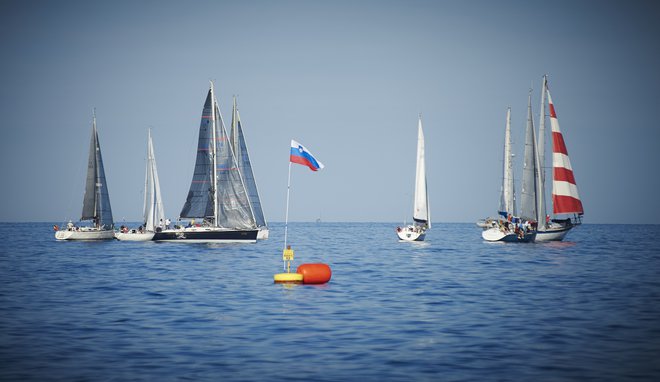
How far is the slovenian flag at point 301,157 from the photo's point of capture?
43906mm

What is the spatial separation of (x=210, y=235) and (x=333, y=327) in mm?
54519

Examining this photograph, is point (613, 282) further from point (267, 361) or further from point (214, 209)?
point (214, 209)

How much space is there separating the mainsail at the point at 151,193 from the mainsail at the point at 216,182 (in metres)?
9.91

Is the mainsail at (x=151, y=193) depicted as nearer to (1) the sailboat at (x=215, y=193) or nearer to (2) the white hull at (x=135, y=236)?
(2) the white hull at (x=135, y=236)

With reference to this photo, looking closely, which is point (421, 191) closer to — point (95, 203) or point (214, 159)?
point (214, 159)

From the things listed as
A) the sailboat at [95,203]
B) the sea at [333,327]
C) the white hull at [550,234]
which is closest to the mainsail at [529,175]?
the white hull at [550,234]

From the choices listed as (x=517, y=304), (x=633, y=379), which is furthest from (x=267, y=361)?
(x=517, y=304)

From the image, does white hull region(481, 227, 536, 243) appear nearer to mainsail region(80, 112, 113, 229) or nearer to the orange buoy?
the orange buoy

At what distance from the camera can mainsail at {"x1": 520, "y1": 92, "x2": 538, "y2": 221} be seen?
8206 centimetres

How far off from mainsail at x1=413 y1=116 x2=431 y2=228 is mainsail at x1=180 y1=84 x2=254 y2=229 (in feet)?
83.3

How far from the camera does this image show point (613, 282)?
133 ft

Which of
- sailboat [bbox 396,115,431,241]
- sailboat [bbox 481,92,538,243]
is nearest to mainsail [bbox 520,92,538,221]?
sailboat [bbox 481,92,538,243]

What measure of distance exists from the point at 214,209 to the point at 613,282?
48542 millimetres

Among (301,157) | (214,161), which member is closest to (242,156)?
(214,161)
